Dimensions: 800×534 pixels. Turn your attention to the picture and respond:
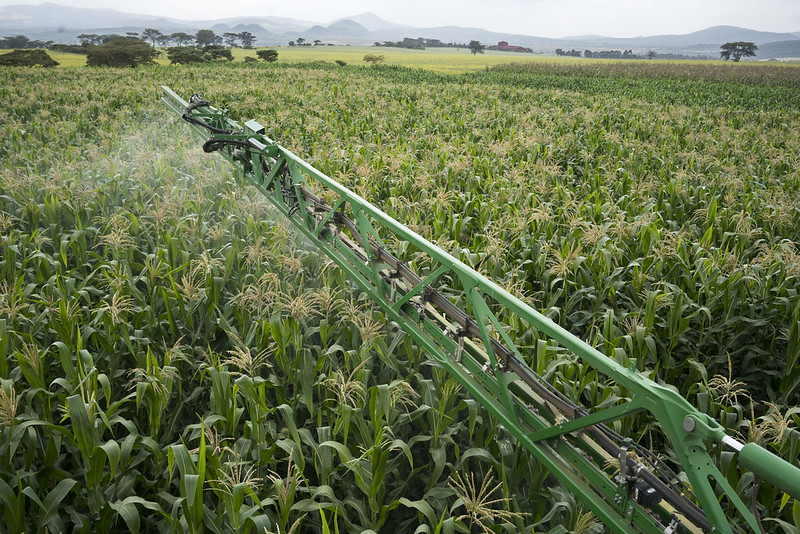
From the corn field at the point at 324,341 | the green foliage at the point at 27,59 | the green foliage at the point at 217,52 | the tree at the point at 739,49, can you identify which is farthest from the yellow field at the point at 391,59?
the corn field at the point at 324,341

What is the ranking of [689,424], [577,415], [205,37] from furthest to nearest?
[205,37] < [577,415] < [689,424]

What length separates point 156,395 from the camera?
275 cm

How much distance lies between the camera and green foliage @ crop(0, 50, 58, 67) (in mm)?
32622

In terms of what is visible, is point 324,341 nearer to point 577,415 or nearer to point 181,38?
point 577,415

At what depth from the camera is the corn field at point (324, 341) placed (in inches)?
95.6

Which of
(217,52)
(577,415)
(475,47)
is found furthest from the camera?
(475,47)

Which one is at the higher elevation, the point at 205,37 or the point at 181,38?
the point at 181,38

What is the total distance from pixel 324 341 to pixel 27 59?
4348cm

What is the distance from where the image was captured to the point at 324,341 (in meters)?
3.49

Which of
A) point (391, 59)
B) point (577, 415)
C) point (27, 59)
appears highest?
point (391, 59)

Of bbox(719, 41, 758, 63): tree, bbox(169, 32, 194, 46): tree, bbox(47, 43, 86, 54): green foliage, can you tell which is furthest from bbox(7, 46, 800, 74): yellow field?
bbox(169, 32, 194, 46): tree

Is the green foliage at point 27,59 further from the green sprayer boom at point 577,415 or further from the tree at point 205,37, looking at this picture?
the tree at point 205,37

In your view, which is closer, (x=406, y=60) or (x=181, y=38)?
(x=406, y=60)

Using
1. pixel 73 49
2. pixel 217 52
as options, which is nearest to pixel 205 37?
pixel 73 49
